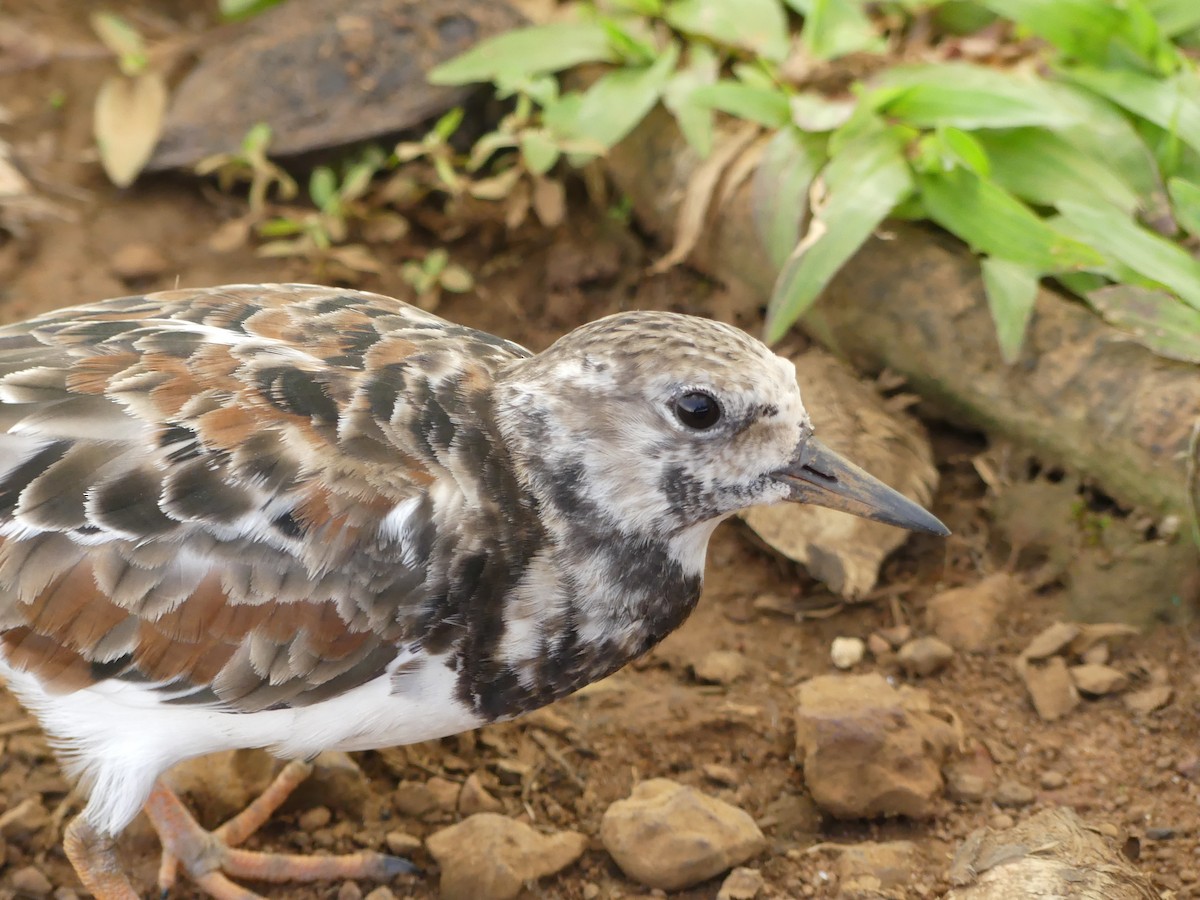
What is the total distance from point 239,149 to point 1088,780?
4.24 m

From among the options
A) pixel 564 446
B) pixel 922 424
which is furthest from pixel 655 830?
pixel 922 424

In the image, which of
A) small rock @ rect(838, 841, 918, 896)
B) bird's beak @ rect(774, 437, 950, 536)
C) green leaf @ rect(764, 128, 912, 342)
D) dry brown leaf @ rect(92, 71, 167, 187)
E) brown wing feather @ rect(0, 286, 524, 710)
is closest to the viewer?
brown wing feather @ rect(0, 286, 524, 710)

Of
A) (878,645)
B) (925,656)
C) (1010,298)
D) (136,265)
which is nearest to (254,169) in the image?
(136,265)

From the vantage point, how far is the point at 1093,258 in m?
4.33

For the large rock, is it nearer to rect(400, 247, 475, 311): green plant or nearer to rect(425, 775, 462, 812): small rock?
rect(425, 775, 462, 812): small rock

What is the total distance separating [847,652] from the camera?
441 cm

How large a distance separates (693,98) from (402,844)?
2.87 meters

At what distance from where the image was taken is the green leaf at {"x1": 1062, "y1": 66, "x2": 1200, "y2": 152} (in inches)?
184

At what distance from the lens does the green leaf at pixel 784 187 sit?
4.77 metres

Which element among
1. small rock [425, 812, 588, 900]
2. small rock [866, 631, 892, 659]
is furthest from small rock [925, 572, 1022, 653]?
small rock [425, 812, 588, 900]

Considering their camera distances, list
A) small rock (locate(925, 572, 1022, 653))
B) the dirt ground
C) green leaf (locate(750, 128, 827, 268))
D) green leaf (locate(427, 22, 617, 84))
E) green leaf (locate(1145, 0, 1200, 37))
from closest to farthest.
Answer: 1. the dirt ground
2. small rock (locate(925, 572, 1022, 653))
3. green leaf (locate(750, 128, 827, 268))
4. green leaf (locate(1145, 0, 1200, 37))
5. green leaf (locate(427, 22, 617, 84))

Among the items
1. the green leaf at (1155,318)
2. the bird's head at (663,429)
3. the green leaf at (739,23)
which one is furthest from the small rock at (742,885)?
the green leaf at (739,23)

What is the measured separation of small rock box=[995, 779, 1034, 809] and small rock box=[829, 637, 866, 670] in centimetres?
65

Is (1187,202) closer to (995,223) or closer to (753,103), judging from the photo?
(995,223)
